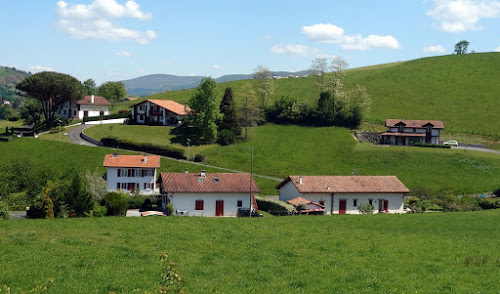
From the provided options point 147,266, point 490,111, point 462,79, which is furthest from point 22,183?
point 462,79

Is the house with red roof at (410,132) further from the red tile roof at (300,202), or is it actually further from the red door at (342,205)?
the red tile roof at (300,202)

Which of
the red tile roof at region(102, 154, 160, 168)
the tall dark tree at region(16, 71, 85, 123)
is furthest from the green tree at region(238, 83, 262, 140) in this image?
the tall dark tree at region(16, 71, 85, 123)

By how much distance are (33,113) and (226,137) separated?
56.0 metres

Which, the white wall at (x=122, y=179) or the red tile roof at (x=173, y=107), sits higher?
the red tile roof at (x=173, y=107)

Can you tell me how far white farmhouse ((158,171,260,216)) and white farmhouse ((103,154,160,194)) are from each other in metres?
11.5

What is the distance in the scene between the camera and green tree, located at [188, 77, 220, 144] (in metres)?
103

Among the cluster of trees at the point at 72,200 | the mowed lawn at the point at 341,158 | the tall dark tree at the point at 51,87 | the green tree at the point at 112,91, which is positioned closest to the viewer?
the cluster of trees at the point at 72,200

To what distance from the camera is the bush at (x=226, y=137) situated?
336 feet

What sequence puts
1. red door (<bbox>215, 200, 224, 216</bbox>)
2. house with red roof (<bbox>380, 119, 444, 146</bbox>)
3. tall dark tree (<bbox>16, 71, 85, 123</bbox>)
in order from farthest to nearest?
tall dark tree (<bbox>16, 71, 85, 123</bbox>) → house with red roof (<bbox>380, 119, 444, 146</bbox>) → red door (<bbox>215, 200, 224, 216</bbox>)

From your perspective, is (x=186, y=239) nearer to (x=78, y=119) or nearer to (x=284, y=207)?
(x=284, y=207)

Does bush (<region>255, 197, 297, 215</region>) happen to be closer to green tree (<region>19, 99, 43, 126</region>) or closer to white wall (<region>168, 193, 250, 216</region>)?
white wall (<region>168, 193, 250, 216</region>)

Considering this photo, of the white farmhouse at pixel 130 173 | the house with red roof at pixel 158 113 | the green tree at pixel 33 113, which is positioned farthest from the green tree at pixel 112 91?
the white farmhouse at pixel 130 173

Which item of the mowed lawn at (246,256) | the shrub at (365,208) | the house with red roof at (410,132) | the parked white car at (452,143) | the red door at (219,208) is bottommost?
the red door at (219,208)

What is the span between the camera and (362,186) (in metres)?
66.8
